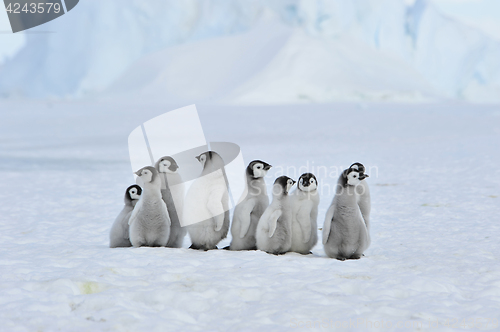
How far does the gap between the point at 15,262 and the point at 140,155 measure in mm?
6483

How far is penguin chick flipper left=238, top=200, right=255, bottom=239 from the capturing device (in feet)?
9.40

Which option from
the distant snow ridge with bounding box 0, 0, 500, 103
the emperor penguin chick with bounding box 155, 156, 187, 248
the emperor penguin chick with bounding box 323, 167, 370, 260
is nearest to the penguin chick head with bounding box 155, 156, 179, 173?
the emperor penguin chick with bounding box 155, 156, 187, 248

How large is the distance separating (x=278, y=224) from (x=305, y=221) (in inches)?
6.8

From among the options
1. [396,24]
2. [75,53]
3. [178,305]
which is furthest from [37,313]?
[396,24]

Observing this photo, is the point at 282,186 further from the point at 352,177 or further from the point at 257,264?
the point at 257,264

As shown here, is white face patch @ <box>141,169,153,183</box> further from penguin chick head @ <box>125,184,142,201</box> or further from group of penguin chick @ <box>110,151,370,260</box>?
penguin chick head @ <box>125,184,142,201</box>

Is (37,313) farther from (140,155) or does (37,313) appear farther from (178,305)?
(140,155)

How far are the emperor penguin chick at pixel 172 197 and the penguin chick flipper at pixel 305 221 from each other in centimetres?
76

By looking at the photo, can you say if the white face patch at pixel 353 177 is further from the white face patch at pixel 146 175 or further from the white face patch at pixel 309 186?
the white face patch at pixel 146 175

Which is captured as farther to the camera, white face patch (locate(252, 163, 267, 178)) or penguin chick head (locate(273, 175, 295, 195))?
white face patch (locate(252, 163, 267, 178))

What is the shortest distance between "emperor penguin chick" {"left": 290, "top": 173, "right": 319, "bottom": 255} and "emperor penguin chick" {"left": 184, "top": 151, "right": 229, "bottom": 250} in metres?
0.43

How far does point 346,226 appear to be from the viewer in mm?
2771

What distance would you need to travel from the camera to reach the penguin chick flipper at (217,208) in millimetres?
2891

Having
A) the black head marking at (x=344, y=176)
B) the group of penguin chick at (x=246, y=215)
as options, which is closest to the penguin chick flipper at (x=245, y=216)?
the group of penguin chick at (x=246, y=215)
